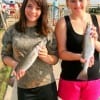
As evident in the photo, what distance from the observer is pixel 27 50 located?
13.0 feet

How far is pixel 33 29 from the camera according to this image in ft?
13.4

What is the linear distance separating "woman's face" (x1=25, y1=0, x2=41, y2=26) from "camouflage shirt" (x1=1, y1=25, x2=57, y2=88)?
0.40 ft

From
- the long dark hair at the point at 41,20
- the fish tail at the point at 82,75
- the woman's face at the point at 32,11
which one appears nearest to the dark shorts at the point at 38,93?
the fish tail at the point at 82,75

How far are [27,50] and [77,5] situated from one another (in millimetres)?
760

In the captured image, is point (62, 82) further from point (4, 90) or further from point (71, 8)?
point (4, 90)

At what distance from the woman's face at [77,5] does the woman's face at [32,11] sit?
372 millimetres

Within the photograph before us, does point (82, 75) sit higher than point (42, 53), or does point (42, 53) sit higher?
point (42, 53)

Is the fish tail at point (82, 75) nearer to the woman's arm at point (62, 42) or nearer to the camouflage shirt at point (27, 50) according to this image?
the woman's arm at point (62, 42)

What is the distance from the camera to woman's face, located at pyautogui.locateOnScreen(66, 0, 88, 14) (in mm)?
4055

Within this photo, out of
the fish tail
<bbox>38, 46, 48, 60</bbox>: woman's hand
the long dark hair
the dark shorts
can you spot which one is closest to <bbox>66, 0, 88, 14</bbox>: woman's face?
the long dark hair

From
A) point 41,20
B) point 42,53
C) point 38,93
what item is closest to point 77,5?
point 41,20

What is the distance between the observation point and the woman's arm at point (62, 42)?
13.3 ft

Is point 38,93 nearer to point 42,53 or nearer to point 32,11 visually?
point 42,53

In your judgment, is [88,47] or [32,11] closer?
[88,47]
